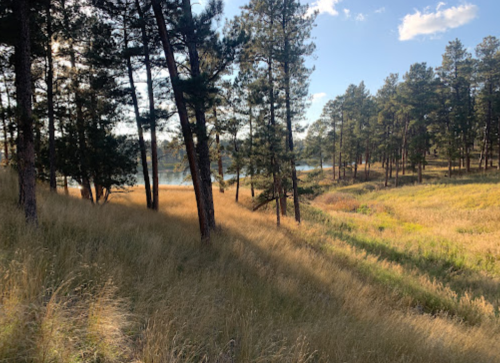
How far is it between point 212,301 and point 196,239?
4052mm

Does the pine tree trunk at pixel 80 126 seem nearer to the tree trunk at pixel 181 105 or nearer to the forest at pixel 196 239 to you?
the forest at pixel 196 239

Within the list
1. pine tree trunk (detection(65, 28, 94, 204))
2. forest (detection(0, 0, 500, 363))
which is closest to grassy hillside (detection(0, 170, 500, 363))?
forest (detection(0, 0, 500, 363))

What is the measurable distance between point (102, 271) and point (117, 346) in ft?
5.85

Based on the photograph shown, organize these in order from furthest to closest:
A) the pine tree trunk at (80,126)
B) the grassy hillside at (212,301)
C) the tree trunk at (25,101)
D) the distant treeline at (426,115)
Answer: the distant treeline at (426,115) < the pine tree trunk at (80,126) < the tree trunk at (25,101) < the grassy hillside at (212,301)

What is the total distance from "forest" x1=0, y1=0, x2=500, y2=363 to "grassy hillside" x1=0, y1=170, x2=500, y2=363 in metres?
0.04

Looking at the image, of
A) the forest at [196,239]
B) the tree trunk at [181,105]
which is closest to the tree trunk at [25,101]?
the forest at [196,239]

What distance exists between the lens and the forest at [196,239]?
271 centimetres

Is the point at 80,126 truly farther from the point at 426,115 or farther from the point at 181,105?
the point at 426,115

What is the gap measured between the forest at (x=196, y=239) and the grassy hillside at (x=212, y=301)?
0.12ft

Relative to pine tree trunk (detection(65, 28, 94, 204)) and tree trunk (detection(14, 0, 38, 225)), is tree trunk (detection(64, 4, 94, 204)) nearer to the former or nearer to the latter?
pine tree trunk (detection(65, 28, 94, 204))

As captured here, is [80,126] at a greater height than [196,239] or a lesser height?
greater

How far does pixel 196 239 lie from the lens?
7414 millimetres

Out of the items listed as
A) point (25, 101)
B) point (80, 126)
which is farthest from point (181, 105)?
point (80, 126)

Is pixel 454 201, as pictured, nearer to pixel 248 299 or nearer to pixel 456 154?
pixel 456 154
